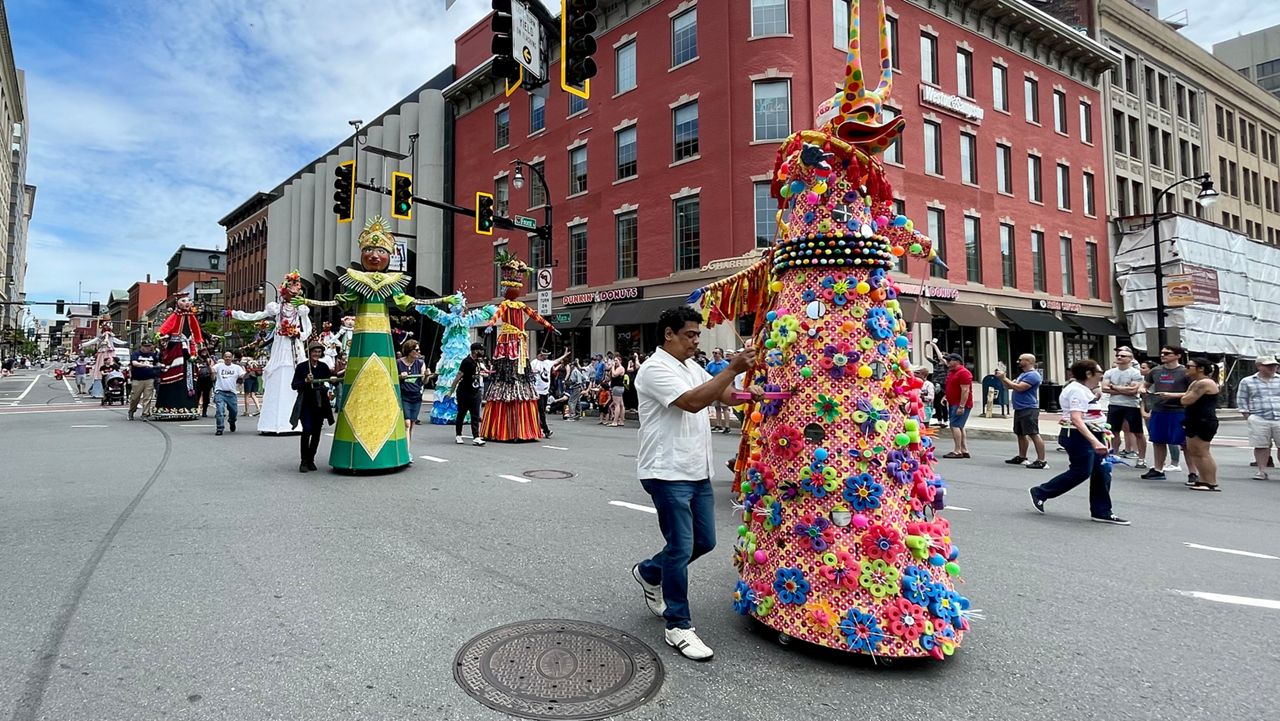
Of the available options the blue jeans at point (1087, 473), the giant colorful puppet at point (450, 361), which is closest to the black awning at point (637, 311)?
the giant colorful puppet at point (450, 361)

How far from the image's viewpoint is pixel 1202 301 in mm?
30062

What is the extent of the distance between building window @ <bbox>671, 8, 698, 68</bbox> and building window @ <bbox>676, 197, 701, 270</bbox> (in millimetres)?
4992

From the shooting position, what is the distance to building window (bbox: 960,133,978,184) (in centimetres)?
2602

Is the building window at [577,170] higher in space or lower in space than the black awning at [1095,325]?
higher

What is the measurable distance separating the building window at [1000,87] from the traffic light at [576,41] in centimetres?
2385

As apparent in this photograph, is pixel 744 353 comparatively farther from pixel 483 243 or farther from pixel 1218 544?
pixel 483 243

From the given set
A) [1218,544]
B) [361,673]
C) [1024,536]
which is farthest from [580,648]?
[1218,544]

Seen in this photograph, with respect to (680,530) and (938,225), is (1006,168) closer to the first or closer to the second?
(938,225)

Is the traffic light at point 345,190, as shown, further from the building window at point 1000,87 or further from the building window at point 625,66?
the building window at point 1000,87

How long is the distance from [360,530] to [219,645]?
233 centimetres

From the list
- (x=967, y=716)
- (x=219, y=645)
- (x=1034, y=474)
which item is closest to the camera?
(x=967, y=716)

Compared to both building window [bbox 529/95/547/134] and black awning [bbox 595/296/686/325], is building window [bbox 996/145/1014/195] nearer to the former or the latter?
black awning [bbox 595/296/686/325]

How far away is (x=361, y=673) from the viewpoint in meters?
3.16

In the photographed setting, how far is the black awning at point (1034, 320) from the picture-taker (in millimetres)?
26219
